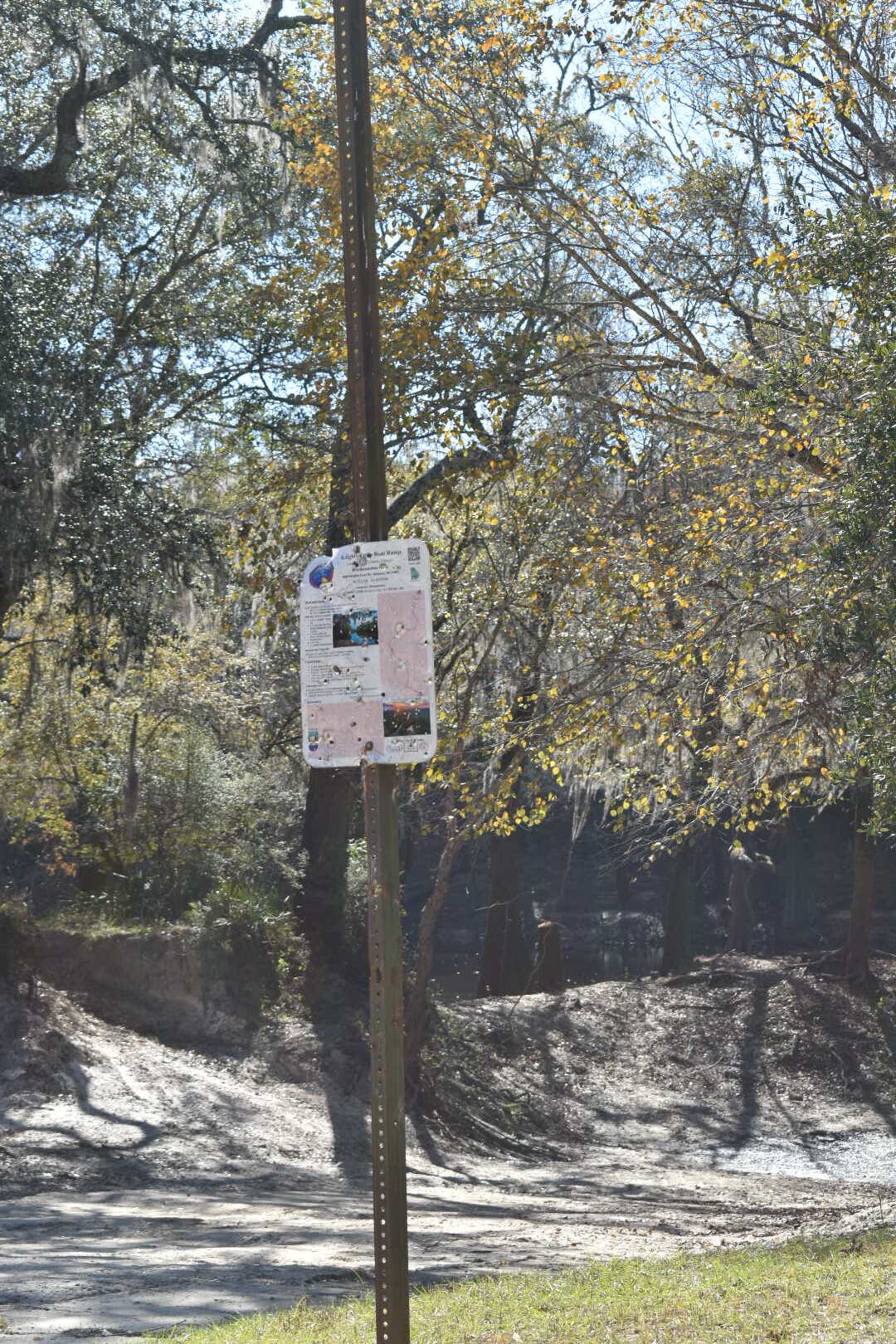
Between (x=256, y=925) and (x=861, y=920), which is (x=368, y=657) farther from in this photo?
(x=861, y=920)

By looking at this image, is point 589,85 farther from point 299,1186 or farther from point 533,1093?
point 533,1093

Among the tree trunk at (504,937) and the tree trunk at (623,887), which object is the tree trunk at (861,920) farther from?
the tree trunk at (623,887)

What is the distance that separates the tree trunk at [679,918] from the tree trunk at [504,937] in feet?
8.13

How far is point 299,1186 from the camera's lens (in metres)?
12.1

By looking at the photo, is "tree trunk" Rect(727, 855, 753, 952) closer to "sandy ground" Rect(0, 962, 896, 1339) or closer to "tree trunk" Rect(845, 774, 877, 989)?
"sandy ground" Rect(0, 962, 896, 1339)

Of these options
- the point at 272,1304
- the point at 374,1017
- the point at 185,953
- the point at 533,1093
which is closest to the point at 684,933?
the point at 533,1093

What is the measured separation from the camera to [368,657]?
156 inches

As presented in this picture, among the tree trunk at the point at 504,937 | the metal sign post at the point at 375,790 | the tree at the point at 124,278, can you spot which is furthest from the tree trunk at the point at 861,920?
the metal sign post at the point at 375,790

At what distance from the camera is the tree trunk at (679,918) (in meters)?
23.5

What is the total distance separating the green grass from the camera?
5.80m

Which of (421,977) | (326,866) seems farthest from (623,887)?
(421,977)

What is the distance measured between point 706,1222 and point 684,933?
43.3 feet

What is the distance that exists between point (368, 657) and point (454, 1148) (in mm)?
11894

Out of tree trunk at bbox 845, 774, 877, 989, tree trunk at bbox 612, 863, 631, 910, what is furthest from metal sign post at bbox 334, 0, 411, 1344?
tree trunk at bbox 612, 863, 631, 910
